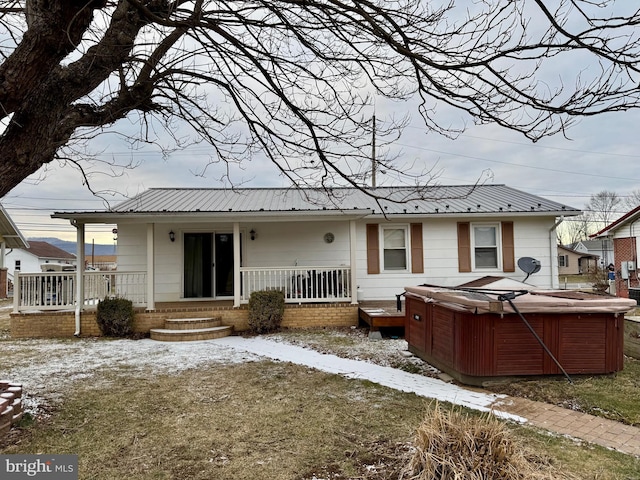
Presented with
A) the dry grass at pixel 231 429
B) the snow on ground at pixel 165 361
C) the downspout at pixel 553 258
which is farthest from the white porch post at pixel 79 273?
the downspout at pixel 553 258

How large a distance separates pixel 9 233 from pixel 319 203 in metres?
21.3

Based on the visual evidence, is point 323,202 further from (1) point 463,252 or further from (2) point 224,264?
(1) point 463,252

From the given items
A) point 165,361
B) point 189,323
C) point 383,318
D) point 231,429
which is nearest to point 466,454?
point 231,429

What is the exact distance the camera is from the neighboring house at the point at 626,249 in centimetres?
1702

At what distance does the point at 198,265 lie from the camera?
11.2 m

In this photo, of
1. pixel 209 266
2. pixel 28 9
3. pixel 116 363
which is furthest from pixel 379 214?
pixel 28 9

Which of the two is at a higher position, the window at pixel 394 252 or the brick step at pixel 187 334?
the window at pixel 394 252

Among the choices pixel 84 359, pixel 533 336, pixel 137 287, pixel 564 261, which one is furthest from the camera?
pixel 564 261

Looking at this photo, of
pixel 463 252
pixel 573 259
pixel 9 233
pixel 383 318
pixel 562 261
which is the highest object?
pixel 9 233

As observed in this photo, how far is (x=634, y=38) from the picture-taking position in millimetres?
2975

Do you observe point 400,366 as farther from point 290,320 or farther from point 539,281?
point 539,281

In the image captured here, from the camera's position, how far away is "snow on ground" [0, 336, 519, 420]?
505 centimetres

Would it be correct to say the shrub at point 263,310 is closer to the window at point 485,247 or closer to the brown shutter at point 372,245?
the brown shutter at point 372,245

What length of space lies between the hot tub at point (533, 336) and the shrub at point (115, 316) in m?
7.24
